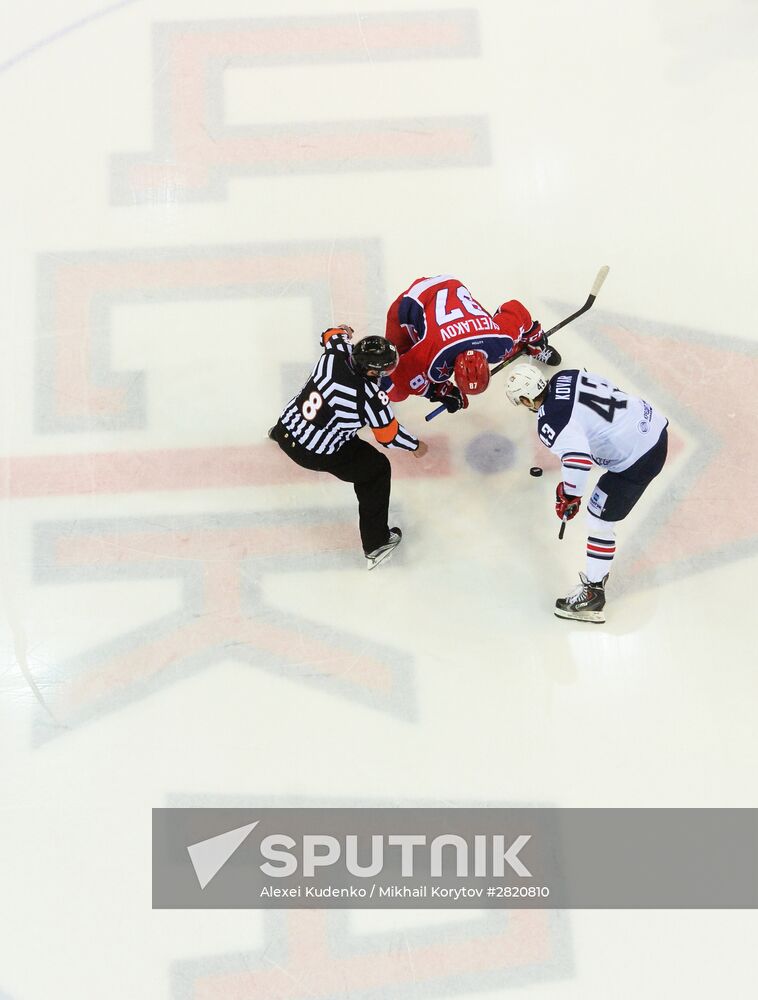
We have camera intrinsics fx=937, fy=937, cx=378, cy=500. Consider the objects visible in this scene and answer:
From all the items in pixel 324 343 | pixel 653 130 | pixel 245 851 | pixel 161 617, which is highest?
pixel 653 130

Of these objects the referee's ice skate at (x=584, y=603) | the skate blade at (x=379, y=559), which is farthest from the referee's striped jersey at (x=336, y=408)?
the referee's ice skate at (x=584, y=603)

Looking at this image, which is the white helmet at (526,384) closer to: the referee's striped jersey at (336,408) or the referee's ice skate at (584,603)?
the referee's striped jersey at (336,408)

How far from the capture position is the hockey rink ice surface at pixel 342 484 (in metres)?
3.72

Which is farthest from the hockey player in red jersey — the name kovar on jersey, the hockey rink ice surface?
the hockey rink ice surface

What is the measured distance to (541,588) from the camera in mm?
4141

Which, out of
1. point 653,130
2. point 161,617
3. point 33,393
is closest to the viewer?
point 161,617

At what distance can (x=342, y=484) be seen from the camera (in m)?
4.32

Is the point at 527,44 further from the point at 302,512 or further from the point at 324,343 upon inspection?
the point at 302,512

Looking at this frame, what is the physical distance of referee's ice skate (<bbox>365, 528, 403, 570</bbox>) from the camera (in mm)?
4113

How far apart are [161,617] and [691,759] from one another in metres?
2.32

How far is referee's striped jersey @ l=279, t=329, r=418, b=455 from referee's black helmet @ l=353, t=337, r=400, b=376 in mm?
71

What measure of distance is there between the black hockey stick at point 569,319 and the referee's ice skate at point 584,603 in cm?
97

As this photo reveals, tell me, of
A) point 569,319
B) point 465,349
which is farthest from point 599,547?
point 569,319

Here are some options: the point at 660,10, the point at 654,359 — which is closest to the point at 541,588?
the point at 654,359
